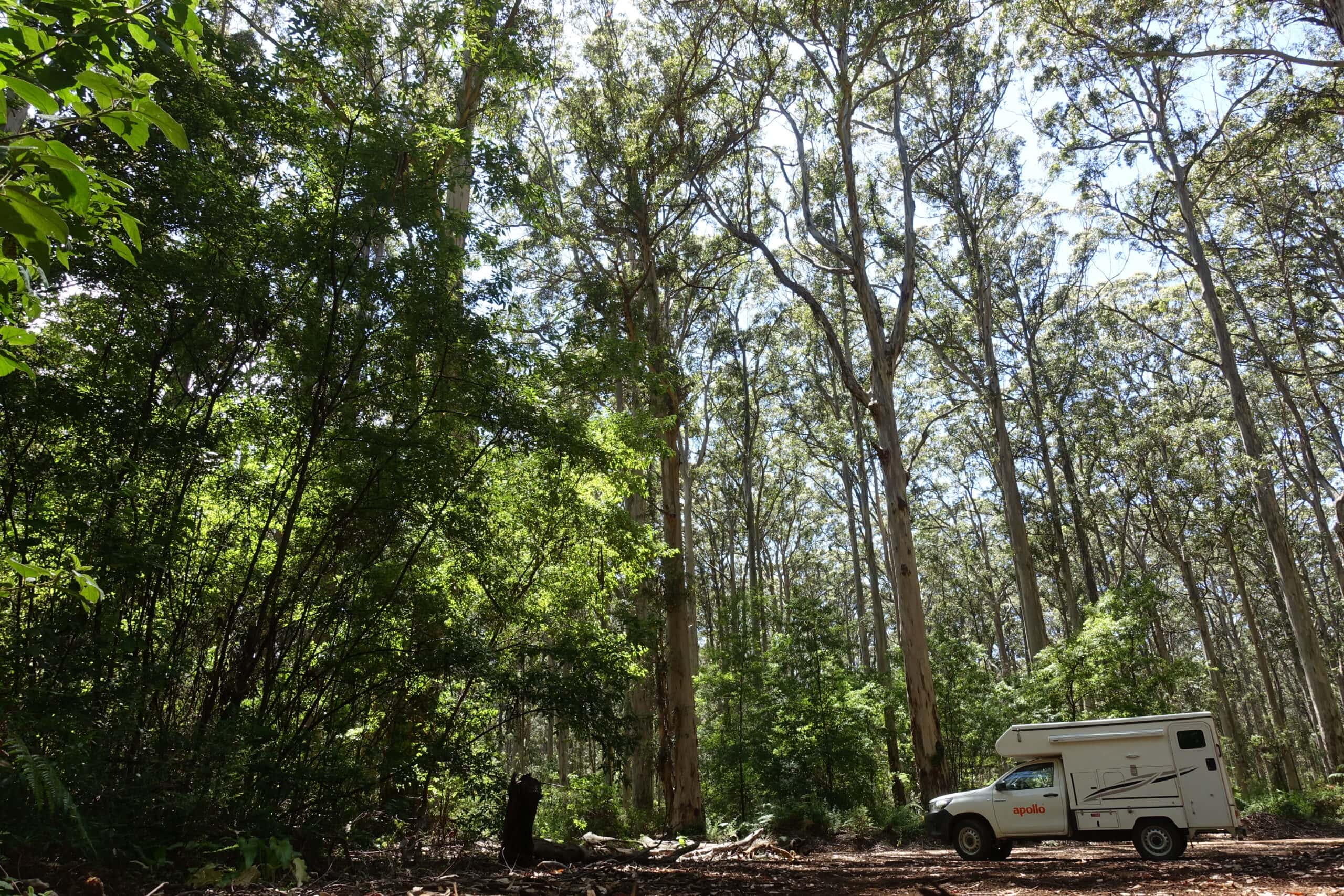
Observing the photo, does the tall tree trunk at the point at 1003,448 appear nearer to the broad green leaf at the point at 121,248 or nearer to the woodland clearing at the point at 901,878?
the woodland clearing at the point at 901,878

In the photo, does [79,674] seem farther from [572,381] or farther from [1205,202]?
[1205,202]

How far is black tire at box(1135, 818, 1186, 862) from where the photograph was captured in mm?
8922

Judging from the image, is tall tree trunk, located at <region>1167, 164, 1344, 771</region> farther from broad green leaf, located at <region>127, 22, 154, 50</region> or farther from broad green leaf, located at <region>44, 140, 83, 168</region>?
broad green leaf, located at <region>44, 140, 83, 168</region>

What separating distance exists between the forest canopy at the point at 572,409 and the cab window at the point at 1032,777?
2938mm

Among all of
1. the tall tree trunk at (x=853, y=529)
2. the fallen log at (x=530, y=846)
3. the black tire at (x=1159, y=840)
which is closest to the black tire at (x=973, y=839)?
the black tire at (x=1159, y=840)

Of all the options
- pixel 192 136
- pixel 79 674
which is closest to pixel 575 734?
pixel 79 674

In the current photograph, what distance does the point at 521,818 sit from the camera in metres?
6.95

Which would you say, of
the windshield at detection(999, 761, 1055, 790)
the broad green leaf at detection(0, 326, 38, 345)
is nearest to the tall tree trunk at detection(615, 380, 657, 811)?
the windshield at detection(999, 761, 1055, 790)

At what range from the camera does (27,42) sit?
4.65 feet

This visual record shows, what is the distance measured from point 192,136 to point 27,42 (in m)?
5.63

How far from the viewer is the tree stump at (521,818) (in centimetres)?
685

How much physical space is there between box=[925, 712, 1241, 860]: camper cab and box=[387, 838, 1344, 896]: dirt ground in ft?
1.21

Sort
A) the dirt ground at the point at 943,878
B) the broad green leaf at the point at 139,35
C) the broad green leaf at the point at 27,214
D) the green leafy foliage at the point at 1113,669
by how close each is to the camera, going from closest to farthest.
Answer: the broad green leaf at the point at 27,214 → the broad green leaf at the point at 139,35 → the dirt ground at the point at 943,878 → the green leafy foliage at the point at 1113,669

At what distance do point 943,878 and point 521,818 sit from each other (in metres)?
4.12
